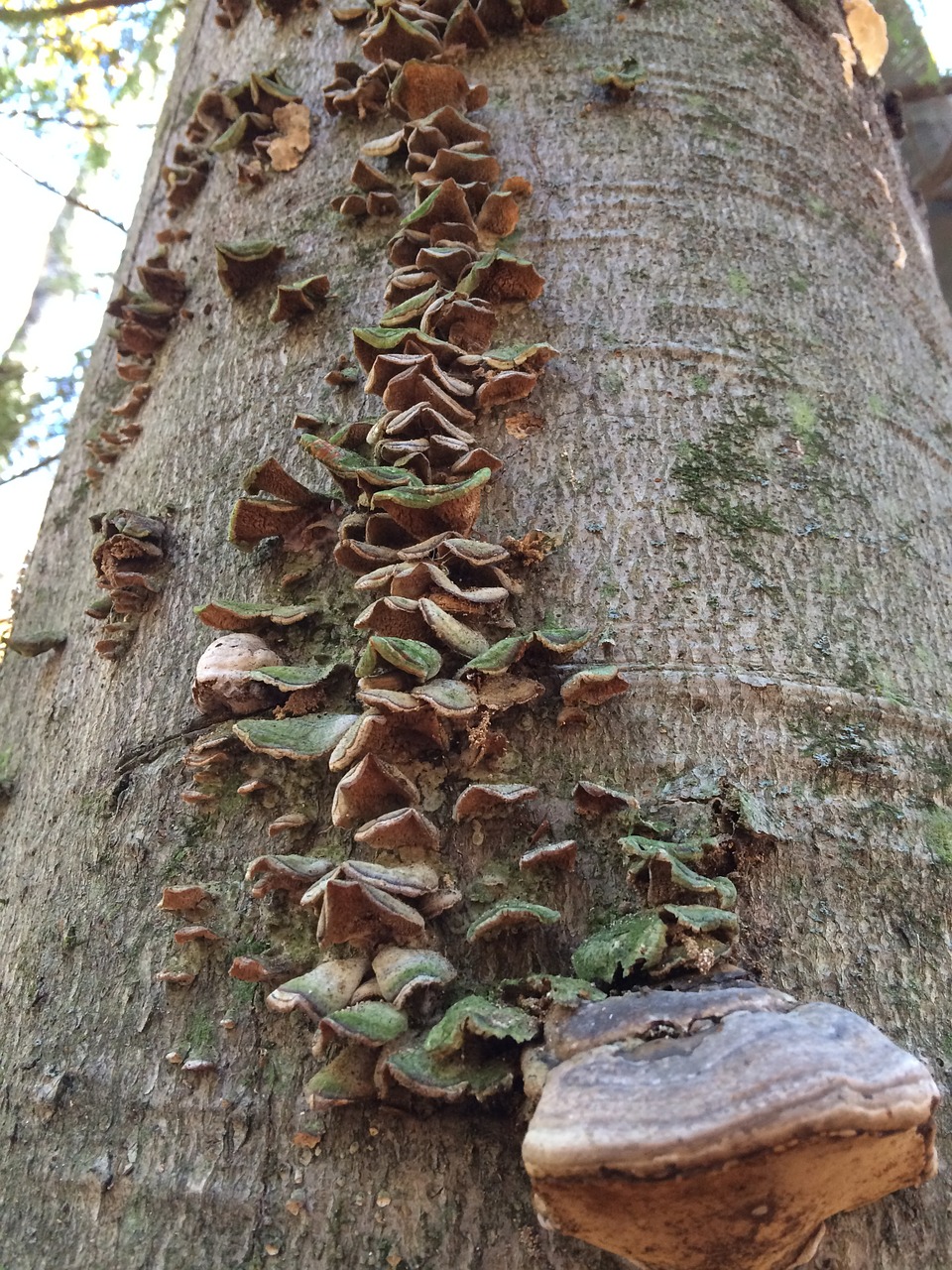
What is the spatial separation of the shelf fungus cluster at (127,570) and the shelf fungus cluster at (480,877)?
0.84 feet

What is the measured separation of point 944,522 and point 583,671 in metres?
1.07

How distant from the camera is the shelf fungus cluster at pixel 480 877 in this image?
102 cm

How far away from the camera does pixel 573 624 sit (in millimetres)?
1729

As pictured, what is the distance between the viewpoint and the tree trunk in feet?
4.32

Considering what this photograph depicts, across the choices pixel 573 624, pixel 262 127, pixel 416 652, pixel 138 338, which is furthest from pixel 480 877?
pixel 262 127

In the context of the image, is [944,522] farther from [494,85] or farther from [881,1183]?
→ [494,85]

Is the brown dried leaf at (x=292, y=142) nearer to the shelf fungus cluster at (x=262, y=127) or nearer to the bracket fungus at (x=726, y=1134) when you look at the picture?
the shelf fungus cluster at (x=262, y=127)

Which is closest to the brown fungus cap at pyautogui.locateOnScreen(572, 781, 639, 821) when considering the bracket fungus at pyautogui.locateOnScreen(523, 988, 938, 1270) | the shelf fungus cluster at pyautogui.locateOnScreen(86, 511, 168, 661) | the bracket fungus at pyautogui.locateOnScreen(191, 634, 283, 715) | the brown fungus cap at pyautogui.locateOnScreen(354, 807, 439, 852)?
the brown fungus cap at pyautogui.locateOnScreen(354, 807, 439, 852)

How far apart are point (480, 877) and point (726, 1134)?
575mm

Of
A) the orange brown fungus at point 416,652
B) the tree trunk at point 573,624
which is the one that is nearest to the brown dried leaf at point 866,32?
the tree trunk at point 573,624

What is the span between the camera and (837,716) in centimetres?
166

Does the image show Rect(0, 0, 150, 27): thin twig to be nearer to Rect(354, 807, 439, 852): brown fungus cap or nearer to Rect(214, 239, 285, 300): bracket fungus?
Rect(214, 239, 285, 300): bracket fungus

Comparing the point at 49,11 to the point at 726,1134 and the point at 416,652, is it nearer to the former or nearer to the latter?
the point at 416,652

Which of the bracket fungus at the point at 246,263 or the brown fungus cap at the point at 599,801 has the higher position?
the bracket fungus at the point at 246,263
